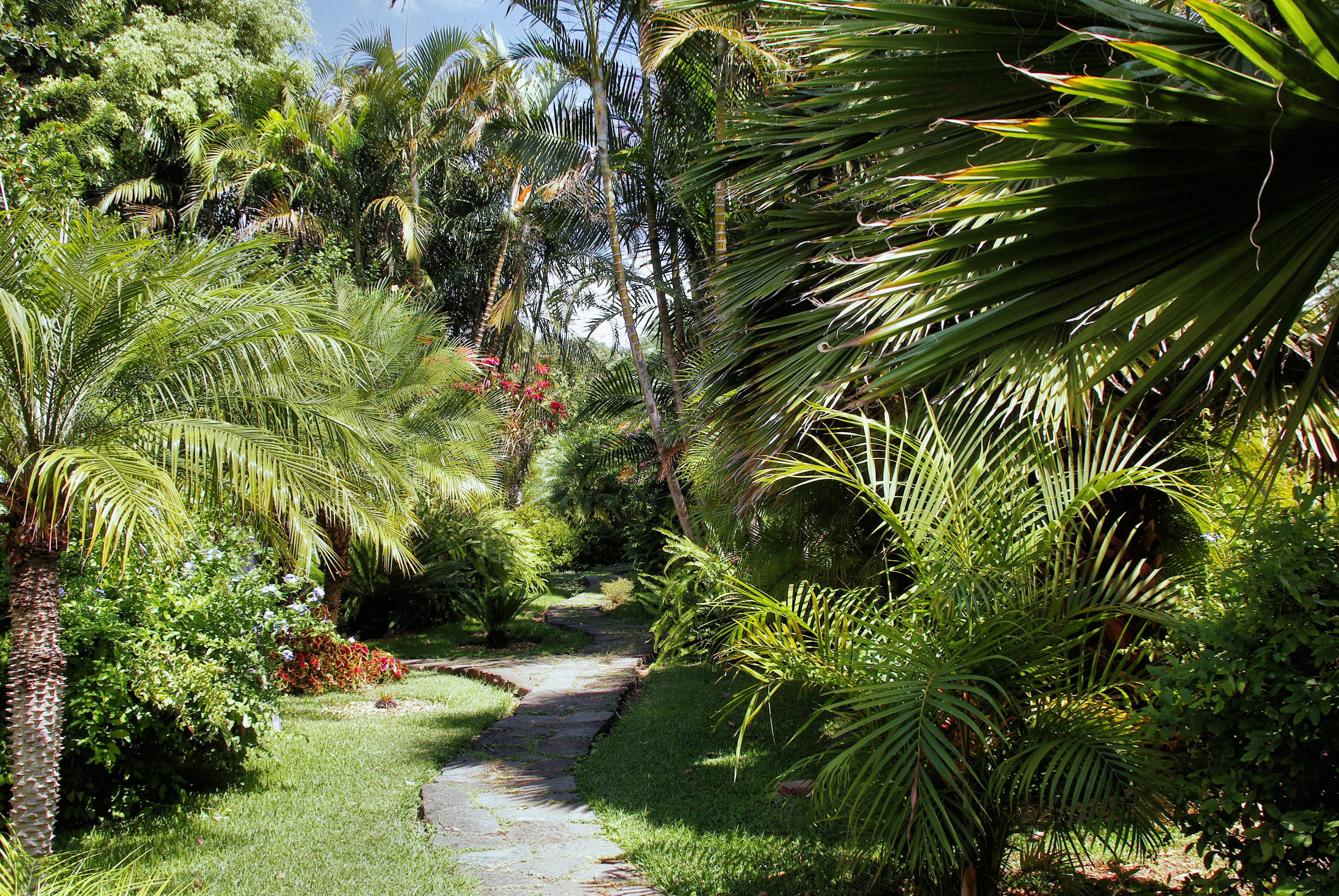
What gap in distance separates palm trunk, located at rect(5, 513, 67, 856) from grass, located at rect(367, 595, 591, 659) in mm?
6982

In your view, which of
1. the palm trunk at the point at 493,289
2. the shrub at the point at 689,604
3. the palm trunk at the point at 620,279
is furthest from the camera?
the palm trunk at the point at 493,289

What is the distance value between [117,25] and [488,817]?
14.1 meters

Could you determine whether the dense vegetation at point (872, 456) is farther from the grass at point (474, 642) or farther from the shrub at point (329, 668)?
the grass at point (474, 642)

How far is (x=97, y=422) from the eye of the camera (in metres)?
4.13

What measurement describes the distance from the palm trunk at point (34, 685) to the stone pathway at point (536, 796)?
1888 mm

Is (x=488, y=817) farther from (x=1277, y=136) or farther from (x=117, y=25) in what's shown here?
(x=117, y=25)

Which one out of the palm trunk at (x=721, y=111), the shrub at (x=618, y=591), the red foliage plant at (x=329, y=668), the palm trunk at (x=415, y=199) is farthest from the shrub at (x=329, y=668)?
the palm trunk at (x=415, y=199)

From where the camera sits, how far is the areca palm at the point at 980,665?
2713 mm

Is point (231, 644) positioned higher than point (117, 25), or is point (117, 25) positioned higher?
point (117, 25)

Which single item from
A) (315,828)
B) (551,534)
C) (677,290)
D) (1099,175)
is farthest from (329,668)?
(1099,175)

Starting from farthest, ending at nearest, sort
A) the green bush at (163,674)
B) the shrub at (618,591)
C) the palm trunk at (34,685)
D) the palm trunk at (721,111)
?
1. the shrub at (618,591)
2. the palm trunk at (721,111)
3. the green bush at (163,674)
4. the palm trunk at (34,685)

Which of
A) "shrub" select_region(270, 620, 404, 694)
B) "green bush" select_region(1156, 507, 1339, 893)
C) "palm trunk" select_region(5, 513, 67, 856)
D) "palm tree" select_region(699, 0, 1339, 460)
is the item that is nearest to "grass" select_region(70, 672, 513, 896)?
"palm trunk" select_region(5, 513, 67, 856)

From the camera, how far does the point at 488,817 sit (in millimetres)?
4914

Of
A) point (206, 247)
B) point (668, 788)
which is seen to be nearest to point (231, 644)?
point (206, 247)
